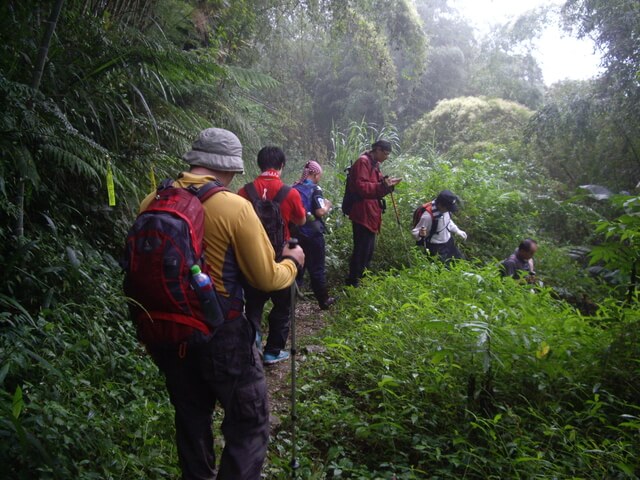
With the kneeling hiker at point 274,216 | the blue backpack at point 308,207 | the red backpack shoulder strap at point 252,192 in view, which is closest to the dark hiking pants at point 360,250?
the blue backpack at point 308,207

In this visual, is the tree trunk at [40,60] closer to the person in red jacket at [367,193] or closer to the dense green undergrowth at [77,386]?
the dense green undergrowth at [77,386]

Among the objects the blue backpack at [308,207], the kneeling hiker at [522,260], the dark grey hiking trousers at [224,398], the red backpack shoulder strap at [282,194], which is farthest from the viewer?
the kneeling hiker at [522,260]

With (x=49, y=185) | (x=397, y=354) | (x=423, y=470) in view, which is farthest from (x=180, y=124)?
(x=423, y=470)

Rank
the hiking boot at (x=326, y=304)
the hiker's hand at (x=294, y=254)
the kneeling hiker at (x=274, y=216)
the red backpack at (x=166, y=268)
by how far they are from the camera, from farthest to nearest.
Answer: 1. the hiking boot at (x=326, y=304)
2. the kneeling hiker at (x=274, y=216)
3. the hiker's hand at (x=294, y=254)
4. the red backpack at (x=166, y=268)

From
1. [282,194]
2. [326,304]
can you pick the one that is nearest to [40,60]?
[282,194]

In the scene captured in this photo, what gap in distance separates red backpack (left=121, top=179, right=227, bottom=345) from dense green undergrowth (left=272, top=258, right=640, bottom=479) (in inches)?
54.8

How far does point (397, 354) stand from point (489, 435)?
3.67ft

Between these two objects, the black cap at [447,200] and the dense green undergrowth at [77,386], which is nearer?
the dense green undergrowth at [77,386]

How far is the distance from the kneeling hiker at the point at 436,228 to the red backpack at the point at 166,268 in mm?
4719

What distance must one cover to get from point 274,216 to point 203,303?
Result: 1.71 meters

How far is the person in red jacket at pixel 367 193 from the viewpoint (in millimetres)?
6135

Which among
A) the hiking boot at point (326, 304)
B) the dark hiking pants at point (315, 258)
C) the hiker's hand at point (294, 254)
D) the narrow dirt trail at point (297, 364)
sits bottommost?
the narrow dirt trail at point (297, 364)

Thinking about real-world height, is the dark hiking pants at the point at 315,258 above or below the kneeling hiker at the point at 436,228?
below

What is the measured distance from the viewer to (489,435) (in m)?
2.96
